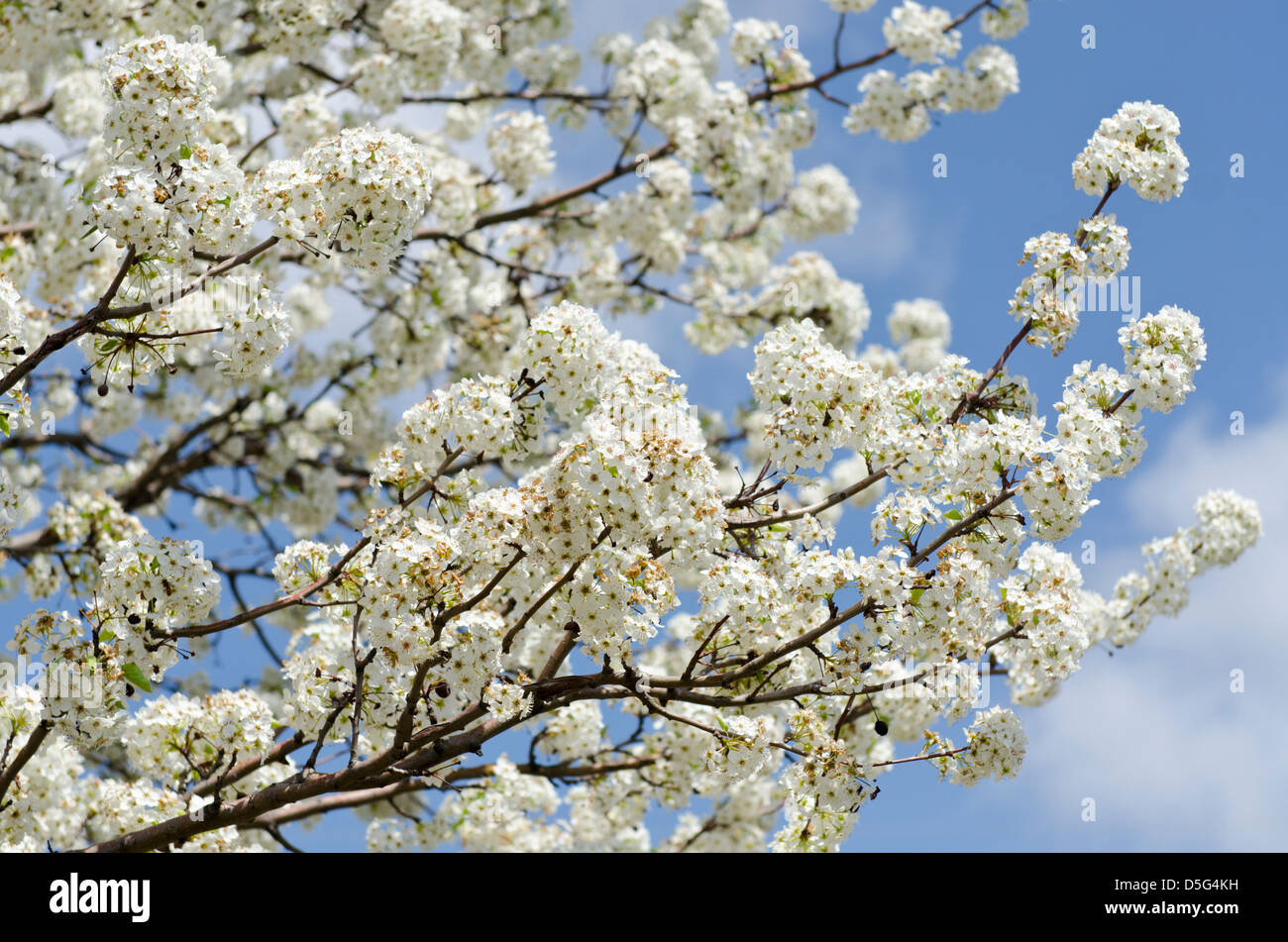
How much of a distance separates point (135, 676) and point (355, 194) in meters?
2.57

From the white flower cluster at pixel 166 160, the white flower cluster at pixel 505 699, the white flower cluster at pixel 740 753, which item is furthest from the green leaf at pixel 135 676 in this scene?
the white flower cluster at pixel 740 753

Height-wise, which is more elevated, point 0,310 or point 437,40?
point 437,40

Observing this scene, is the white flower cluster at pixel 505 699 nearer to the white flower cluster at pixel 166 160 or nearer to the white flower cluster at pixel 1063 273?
the white flower cluster at pixel 166 160

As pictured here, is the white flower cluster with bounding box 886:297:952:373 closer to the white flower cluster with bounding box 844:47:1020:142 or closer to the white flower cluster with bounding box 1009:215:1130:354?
the white flower cluster with bounding box 844:47:1020:142

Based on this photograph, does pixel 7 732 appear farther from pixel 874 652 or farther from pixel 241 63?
pixel 241 63

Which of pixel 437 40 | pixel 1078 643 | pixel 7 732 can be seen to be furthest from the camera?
pixel 437 40

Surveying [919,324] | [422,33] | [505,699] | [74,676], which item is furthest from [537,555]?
[919,324]

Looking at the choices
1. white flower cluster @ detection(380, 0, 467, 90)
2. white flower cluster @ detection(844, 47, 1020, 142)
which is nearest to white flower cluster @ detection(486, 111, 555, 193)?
white flower cluster @ detection(380, 0, 467, 90)

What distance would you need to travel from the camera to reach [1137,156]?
6.32 metres

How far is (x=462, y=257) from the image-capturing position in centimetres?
1240

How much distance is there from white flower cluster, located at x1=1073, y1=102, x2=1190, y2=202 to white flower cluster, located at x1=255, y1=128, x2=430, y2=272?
3.54 metres

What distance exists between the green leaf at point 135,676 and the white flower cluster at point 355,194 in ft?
7.32

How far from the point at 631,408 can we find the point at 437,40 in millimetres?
6807
